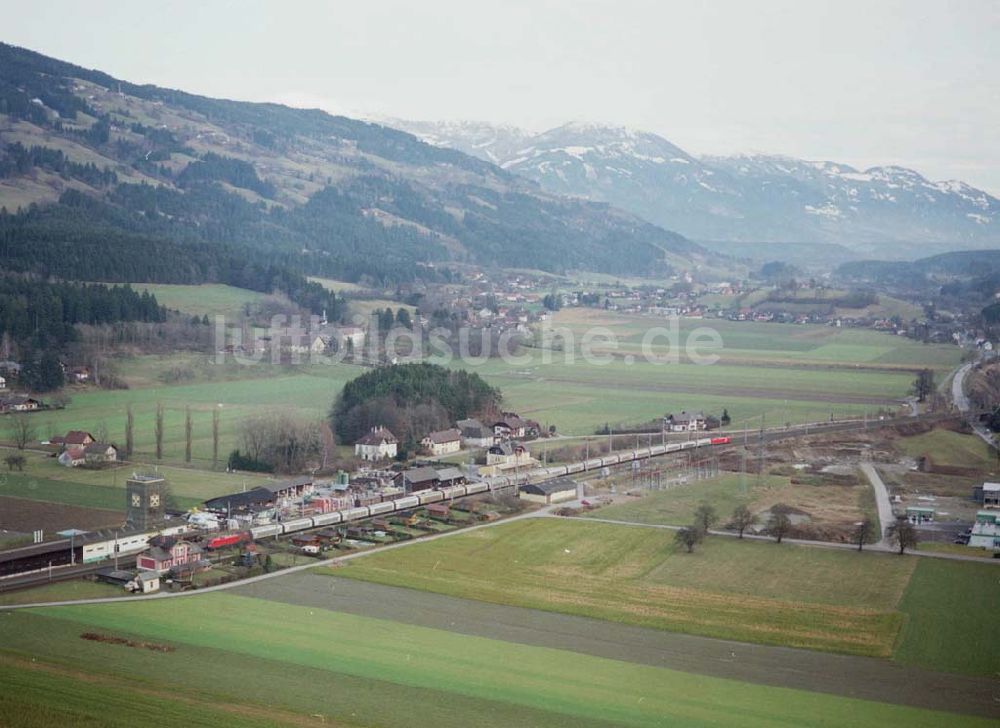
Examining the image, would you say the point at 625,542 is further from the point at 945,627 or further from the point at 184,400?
the point at 184,400

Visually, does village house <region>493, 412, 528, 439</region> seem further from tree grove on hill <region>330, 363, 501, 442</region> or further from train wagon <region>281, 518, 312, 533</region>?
train wagon <region>281, 518, 312, 533</region>

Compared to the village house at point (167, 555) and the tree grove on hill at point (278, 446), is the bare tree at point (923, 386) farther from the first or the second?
the village house at point (167, 555)

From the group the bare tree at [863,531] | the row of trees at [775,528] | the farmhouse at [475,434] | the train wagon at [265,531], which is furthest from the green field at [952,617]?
the farmhouse at [475,434]

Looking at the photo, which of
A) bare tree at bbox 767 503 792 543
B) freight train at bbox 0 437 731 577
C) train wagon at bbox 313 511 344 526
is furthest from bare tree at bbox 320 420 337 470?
bare tree at bbox 767 503 792 543

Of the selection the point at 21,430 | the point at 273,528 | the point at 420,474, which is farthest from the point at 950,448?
the point at 21,430

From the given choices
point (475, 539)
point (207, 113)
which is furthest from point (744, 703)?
point (207, 113)

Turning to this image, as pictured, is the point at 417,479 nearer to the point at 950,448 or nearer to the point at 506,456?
the point at 506,456
